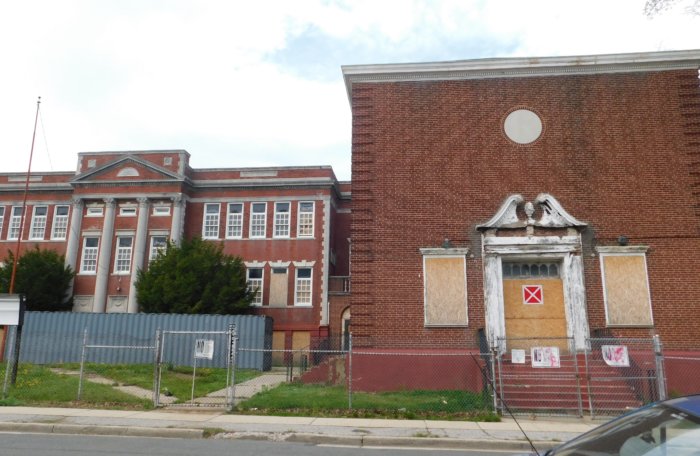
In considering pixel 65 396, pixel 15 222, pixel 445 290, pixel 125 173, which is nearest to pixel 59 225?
pixel 15 222

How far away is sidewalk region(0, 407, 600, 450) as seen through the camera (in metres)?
9.74

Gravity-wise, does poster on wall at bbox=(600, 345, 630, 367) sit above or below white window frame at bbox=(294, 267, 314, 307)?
below

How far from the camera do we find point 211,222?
37.0 meters

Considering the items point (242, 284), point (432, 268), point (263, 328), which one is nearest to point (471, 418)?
point (432, 268)

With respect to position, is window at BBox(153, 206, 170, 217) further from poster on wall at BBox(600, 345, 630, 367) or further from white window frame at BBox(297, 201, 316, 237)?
poster on wall at BBox(600, 345, 630, 367)

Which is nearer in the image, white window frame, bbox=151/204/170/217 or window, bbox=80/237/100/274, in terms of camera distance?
white window frame, bbox=151/204/170/217

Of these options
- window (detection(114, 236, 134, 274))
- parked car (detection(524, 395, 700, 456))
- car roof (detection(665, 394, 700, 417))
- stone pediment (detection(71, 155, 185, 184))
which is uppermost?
stone pediment (detection(71, 155, 185, 184))

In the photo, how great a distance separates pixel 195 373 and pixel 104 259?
Answer: 20106mm

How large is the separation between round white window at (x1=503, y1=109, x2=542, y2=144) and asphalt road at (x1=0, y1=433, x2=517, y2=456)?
10617 mm

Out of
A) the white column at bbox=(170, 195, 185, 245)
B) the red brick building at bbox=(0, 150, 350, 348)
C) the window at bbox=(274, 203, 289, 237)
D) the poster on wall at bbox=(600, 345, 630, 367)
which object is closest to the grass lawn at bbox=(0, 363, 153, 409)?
the poster on wall at bbox=(600, 345, 630, 367)

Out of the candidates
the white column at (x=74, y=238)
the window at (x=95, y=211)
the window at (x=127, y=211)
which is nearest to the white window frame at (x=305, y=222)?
the window at (x=127, y=211)

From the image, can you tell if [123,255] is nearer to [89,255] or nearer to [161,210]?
[89,255]

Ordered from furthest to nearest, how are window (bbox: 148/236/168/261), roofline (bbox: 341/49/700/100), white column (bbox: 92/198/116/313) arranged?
window (bbox: 148/236/168/261) → white column (bbox: 92/198/116/313) → roofline (bbox: 341/49/700/100)

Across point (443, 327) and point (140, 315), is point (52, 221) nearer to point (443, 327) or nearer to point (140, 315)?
point (140, 315)
